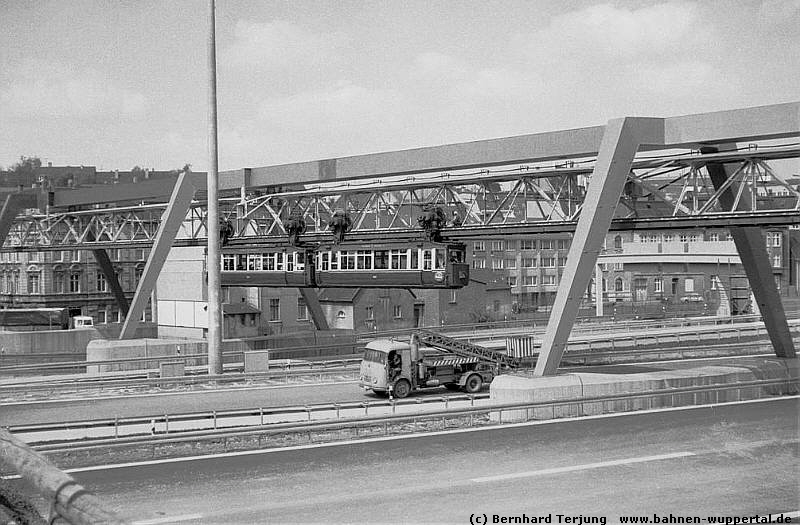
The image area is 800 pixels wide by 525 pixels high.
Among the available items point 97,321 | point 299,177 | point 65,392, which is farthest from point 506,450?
point 97,321

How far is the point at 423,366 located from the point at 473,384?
6.64ft

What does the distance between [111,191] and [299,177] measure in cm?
1523

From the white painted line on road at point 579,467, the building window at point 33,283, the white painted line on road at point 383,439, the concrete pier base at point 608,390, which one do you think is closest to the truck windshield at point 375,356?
the concrete pier base at point 608,390

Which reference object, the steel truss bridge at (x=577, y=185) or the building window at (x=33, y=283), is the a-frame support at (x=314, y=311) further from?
the building window at (x=33, y=283)

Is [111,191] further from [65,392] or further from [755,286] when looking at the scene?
[755,286]

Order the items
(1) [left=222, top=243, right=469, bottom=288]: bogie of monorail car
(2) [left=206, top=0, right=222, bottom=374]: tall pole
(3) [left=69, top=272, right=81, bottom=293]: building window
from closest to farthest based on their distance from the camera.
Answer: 1. (2) [left=206, top=0, right=222, bottom=374]: tall pole
2. (1) [left=222, top=243, right=469, bottom=288]: bogie of monorail car
3. (3) [left=69, top=272, right=81, bottom=293]: building window

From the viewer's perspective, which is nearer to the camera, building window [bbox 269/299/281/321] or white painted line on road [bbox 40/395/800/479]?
white painted line on road [bbox 40/395/800/479]

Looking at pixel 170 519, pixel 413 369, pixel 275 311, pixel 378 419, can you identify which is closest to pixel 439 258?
pixel 413 369

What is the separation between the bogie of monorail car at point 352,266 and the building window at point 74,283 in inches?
1793

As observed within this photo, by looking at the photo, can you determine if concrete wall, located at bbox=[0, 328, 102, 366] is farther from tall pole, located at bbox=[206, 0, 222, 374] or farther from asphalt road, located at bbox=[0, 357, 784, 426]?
asphalt road, located at bbox=[0, 357, 784, 426]

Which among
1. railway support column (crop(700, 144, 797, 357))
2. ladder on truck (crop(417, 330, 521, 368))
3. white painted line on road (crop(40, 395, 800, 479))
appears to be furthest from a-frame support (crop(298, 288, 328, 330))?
white painted line on road (crop(40, 395, 800, 479))

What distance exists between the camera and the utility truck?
94.5 ft

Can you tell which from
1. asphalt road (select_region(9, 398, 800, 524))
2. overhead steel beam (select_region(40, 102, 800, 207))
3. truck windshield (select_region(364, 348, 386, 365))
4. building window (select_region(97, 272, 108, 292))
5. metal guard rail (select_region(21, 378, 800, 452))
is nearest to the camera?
asphalt road (select_region(9, 398, 800, 524))

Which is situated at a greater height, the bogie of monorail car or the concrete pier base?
the bogie of monorail car
